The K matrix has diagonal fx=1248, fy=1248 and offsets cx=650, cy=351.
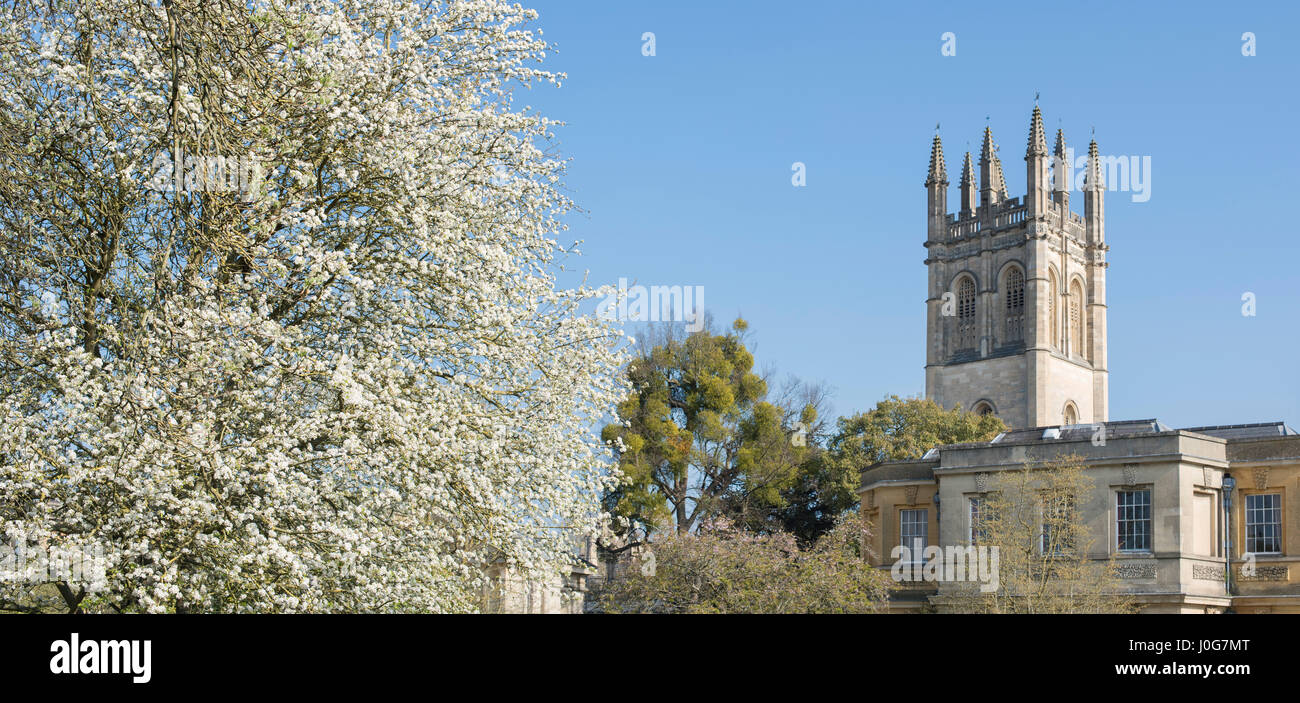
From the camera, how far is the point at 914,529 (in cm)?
4262

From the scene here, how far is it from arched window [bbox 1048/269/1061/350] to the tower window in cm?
209

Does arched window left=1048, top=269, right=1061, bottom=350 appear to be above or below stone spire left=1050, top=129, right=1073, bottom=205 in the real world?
below

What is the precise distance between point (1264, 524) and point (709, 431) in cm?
2508

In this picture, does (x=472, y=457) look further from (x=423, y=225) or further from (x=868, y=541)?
(x=868, y=541)

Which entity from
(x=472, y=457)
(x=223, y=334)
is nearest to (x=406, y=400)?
(x=472, y=457)

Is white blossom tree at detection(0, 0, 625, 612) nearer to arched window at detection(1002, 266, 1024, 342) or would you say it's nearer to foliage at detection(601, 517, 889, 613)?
foliage at detection(601, 517, 889, 613)

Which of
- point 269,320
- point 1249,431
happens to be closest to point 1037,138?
point 1249,431

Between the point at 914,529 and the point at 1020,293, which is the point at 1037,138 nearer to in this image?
the point at 1020,293

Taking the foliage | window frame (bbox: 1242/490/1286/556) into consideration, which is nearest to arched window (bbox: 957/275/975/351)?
window frame (bbox: 1242/490/1286/556)

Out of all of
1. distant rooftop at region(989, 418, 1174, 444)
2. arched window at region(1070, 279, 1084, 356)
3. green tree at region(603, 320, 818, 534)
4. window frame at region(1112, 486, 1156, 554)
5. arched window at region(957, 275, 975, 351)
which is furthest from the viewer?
arched window at region(1070, 279, 1084, 356)

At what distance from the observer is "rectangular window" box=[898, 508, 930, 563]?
42.0 metres

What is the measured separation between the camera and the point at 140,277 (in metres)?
15.3

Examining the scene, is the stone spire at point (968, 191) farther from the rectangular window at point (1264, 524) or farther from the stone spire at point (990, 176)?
the rectangular window at point (1264, 524)
